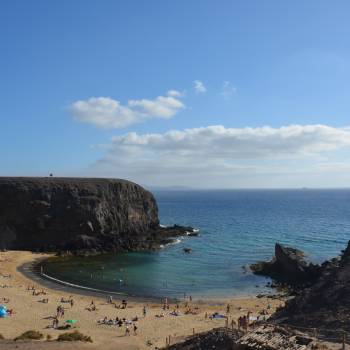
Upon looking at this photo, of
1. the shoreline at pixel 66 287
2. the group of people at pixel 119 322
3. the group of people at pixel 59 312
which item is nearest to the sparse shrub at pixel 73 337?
the group of people at pixel 119 322

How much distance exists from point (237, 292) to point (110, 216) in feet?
125

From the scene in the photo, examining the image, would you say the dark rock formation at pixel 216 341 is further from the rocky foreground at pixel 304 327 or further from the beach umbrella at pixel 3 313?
the beach umbrella at pixel 3 313

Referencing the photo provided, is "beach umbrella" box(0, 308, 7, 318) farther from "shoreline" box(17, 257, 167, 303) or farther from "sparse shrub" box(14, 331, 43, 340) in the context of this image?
"shoreline" box(17, 257, 167, 303)

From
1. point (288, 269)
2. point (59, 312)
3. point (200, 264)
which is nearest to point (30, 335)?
point (59, 312)

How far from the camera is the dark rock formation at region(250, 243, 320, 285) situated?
51281 mm

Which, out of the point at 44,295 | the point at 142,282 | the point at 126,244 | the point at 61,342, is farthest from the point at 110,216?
the point at 61,342

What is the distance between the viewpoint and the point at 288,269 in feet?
178

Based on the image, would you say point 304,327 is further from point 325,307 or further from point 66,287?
point 66,287

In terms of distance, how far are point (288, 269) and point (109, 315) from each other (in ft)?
81.9

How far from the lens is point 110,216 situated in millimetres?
80938

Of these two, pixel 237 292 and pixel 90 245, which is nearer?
pixel 237 292

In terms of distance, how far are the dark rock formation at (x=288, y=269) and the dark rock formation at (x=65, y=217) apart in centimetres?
2444

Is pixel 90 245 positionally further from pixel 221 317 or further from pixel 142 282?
pixel 221 317

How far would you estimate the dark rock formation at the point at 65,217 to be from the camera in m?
72.4
